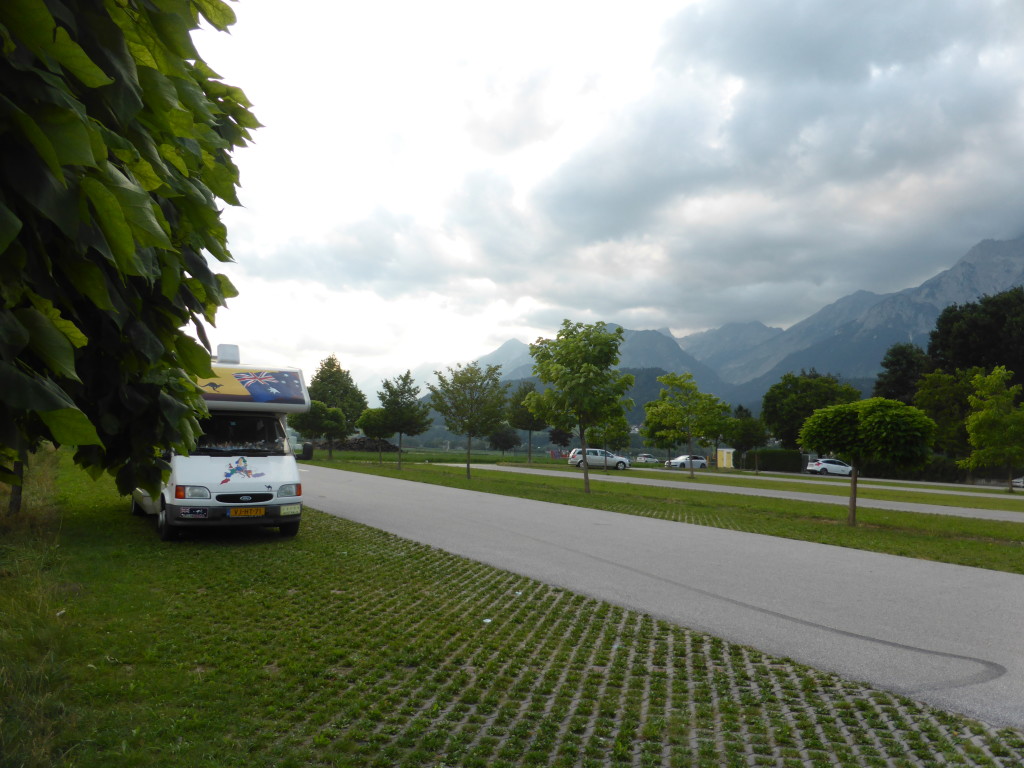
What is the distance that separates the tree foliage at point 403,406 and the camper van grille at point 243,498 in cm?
2812

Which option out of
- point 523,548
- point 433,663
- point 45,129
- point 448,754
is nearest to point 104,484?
point 523,548

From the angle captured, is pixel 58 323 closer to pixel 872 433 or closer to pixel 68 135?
pixel 68 135

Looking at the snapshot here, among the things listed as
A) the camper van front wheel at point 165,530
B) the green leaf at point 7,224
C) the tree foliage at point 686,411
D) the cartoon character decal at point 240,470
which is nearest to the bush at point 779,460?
the tree foliage at point 686,411

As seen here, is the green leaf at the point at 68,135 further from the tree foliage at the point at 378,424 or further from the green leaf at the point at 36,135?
the tree foliage at the point at 378,424

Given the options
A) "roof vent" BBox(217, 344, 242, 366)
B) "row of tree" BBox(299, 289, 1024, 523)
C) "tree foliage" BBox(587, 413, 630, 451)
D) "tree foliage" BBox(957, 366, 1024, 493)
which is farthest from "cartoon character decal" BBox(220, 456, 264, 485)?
"tree foliage" BBox(957, 366, 1024, 493)

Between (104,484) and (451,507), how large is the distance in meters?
9.63

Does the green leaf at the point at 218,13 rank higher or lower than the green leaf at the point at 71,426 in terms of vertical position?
higher

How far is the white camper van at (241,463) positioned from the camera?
32.3 feet

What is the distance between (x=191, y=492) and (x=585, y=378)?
13101 millimetres

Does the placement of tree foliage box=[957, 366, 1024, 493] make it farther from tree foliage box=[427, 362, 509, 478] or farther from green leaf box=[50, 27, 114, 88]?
green leaf box=[50, 27, 114, 88]

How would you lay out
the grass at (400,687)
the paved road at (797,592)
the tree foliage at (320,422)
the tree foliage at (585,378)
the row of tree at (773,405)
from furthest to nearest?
the tree foliage at (320,422) < the tree foliage at (585,378) < the row of tree at (773,405) < the paved road at (797,592) < the grass at (400,687)

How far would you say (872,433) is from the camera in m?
14.2

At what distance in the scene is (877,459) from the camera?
14.3 metres

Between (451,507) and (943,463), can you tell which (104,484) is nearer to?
(451,507)
